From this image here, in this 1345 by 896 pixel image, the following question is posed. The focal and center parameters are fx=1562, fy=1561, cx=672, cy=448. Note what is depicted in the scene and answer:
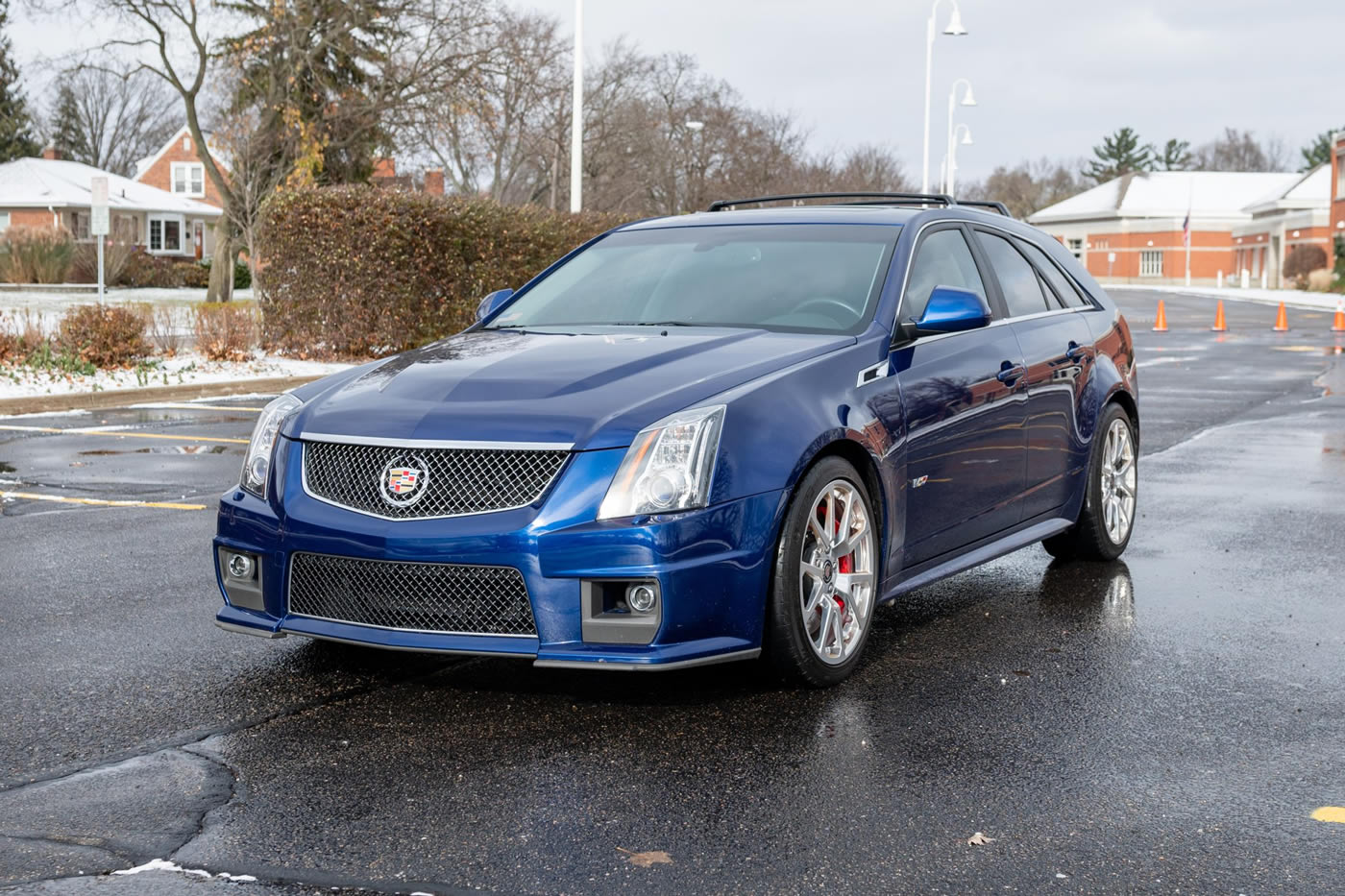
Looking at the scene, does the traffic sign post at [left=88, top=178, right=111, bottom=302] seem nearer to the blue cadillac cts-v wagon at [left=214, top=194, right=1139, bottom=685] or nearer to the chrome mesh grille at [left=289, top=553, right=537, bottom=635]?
the blue cadillac cts-v wagon at [left=214, top=194, right=1139, bottom=685]

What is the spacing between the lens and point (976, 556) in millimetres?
6312

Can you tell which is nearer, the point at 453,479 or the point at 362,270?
the point at 453,479

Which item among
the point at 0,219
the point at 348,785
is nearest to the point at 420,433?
the point at 348,785

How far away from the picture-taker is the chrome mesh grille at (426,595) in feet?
15.6

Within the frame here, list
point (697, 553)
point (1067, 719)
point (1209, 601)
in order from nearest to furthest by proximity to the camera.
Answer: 1. point (697, 553)
2. point (1067, 719)
3. point (1209, 601)

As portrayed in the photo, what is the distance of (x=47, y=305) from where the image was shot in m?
34.3

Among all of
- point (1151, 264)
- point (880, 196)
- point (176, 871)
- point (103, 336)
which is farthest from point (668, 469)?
point (1151, 264)

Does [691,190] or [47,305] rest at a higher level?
[691,190]

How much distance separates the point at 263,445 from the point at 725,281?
1.97 meters

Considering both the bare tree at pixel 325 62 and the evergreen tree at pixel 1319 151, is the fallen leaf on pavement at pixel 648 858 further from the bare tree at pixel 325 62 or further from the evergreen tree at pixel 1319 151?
the evergreen tree at pixel 1319 151

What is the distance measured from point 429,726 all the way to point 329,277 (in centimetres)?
1550

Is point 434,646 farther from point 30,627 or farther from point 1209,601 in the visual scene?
point 1209,601

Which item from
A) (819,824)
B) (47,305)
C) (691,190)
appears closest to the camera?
(819,824)

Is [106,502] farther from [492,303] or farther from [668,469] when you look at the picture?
[668,469]
